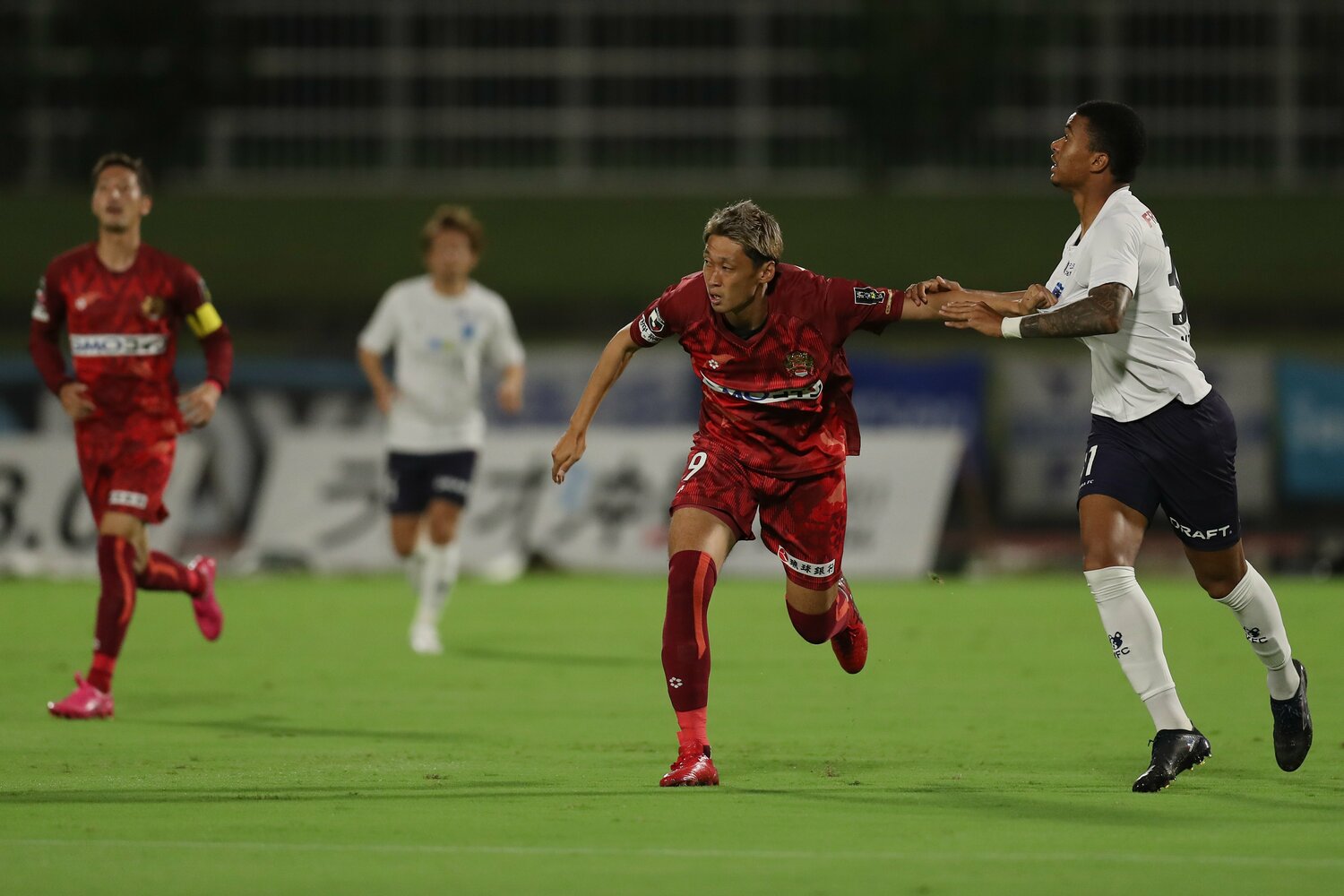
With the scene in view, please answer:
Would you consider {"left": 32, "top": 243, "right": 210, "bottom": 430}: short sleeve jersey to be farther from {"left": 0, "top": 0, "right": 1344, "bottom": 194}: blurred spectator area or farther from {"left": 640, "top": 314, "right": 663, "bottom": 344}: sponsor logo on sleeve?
{"left": 0, "top": 0, "right": 1344, "bottom": 194}: blurred spectator area

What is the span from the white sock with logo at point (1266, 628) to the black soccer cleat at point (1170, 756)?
60 cm

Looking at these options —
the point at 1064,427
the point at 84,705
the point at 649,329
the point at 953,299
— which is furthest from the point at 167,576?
the point at 1064,427

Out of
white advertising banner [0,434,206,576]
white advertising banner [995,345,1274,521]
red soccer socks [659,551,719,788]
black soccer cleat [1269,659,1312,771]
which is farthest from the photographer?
white advertising banner [995,345,1274,521]

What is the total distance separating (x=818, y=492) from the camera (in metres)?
7.19

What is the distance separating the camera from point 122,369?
9047 millimetres

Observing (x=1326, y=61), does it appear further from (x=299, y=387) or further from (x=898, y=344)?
(x=299, y=387)

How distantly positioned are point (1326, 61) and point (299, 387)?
16.3m

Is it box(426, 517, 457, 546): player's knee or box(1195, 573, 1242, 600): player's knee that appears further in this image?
box(426, 517, 457, 546): player's knee

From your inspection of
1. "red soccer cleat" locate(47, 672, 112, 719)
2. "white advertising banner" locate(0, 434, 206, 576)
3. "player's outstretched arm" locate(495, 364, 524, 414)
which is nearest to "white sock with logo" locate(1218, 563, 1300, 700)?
"red soccer cleat" locate(47, 672, 112, 719)

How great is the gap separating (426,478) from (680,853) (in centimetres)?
744

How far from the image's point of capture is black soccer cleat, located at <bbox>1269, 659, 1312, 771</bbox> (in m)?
6.70

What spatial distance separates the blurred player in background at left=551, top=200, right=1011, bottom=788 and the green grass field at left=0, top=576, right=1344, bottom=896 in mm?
632

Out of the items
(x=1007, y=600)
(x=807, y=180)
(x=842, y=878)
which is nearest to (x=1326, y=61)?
(x=807, y=180)

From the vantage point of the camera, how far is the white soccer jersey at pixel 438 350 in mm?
12391
